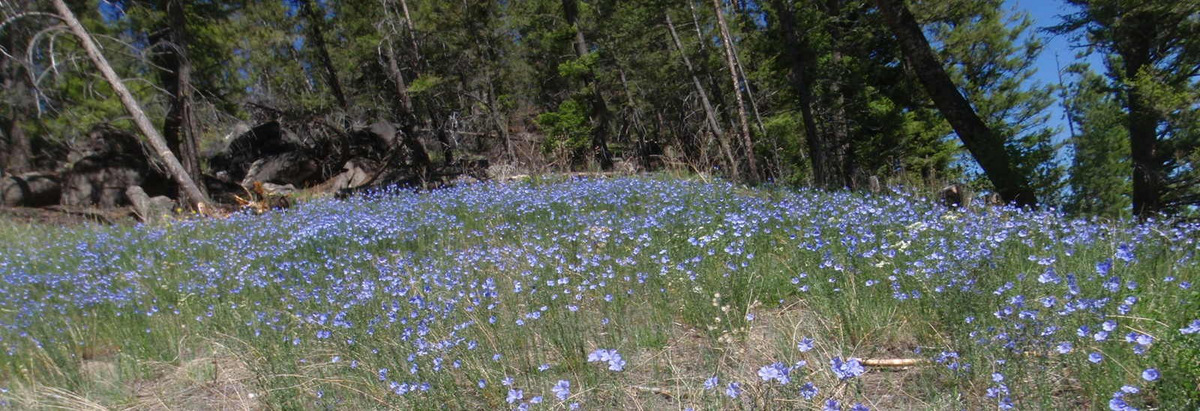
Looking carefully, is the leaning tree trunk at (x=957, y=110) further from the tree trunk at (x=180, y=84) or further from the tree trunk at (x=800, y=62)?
the tree trunk at (x=180, y=84)

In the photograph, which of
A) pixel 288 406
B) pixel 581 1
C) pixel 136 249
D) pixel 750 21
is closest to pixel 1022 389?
pixel 288 406

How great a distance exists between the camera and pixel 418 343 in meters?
3.43

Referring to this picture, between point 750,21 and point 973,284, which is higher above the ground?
point 750,21

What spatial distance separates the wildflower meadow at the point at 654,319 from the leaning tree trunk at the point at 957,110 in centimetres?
303

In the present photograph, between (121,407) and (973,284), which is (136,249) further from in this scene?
(973,284)

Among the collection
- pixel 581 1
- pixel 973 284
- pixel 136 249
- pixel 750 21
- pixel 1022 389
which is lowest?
pixel 1022 389

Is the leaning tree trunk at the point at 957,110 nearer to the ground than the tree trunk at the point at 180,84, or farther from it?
nearer to the ground

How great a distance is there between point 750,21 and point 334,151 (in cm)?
1302

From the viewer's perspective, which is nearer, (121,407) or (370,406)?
(370,406)

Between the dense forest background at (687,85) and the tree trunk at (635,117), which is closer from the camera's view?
the dense forest background at (687,85)

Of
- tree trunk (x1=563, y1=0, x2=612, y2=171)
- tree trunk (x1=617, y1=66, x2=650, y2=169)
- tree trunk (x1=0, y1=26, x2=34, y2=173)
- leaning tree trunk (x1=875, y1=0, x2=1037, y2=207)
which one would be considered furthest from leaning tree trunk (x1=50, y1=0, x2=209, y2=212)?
tree trunk (x1=617, y1=66, x2=650, y2=169)

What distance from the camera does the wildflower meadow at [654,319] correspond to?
2709mm

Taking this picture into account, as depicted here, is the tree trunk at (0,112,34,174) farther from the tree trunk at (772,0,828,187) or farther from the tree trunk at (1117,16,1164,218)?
the tree trunk at (1117,16,1164,218)

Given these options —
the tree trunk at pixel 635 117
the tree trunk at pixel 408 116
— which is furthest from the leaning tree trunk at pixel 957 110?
the tree trunk at pixel 635 117
